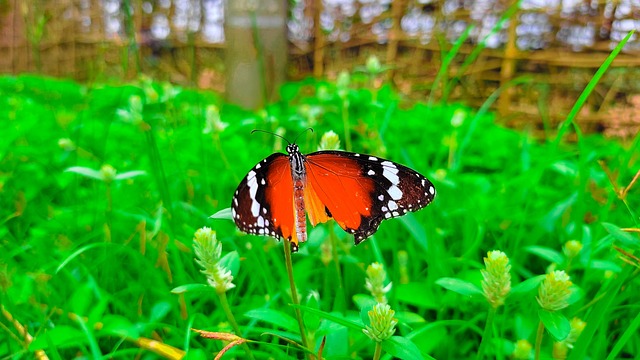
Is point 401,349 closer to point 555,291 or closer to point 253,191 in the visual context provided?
point 555,291

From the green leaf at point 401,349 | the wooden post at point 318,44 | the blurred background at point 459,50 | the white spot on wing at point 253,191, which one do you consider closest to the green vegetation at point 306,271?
the green leaf at point 401,349

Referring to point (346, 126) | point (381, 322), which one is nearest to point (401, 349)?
point (381, 322)

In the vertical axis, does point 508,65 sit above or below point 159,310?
above

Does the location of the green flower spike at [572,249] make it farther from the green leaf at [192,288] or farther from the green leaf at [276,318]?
the green leaf at [192,288]

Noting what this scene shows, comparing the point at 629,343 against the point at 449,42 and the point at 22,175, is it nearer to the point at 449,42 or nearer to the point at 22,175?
the point at 22,175

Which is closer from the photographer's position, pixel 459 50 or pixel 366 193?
pixel 366 193

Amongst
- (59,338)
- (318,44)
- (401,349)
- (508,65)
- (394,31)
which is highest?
(394,31)

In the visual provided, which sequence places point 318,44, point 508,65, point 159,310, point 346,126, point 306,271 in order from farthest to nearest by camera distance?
point 318,44 → point 508,65 → point 346,126 → point 306,271 → point 159,310
